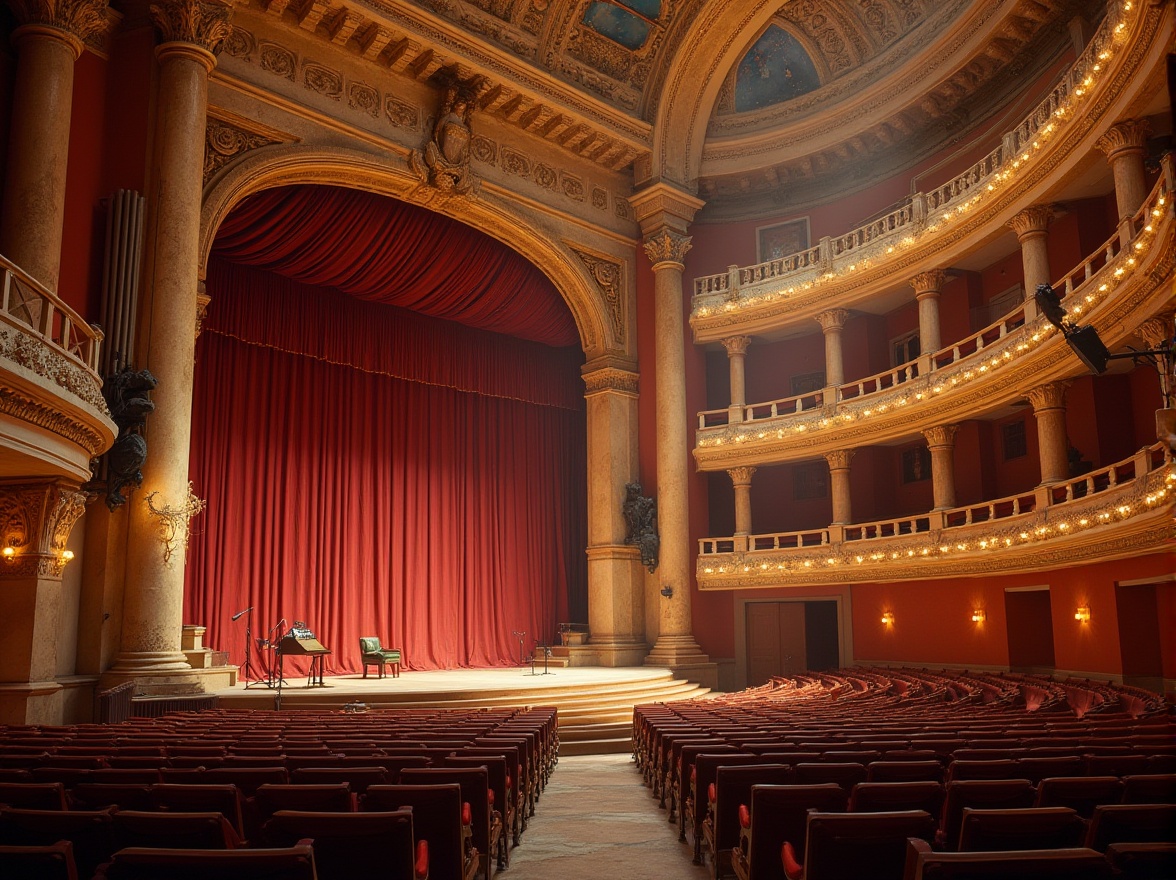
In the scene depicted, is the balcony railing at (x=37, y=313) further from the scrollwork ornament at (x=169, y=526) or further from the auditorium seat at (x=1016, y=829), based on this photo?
the auditorium seat at (x=1016, y=829)

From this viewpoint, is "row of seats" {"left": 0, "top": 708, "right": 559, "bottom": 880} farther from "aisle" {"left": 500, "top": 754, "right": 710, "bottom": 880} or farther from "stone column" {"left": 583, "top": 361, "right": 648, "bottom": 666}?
"stone column" {"left": 583, "top": 361, "right": 648, "bottom": 666}

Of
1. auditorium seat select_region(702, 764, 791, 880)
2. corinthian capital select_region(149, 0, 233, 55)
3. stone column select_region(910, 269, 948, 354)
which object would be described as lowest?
auditorium seat select_region(702, 764, 791, 880)

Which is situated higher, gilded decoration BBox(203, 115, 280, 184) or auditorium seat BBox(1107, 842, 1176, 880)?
gilded decoration BBox(203, 115, 280, 184)

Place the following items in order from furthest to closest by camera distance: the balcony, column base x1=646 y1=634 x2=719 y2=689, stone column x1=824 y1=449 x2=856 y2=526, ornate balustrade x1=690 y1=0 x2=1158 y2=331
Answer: stone column x1=824 y1=449 x2=856 y2=526
column base x1=646 y1=634 x2=719 y2=689
ornate balustrade x1=690 y1=0 x2=1158 y2=331
the balcony

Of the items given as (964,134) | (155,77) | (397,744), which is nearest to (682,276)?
(964,134)

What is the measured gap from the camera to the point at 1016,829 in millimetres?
3451

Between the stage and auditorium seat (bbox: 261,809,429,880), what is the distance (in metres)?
8.60

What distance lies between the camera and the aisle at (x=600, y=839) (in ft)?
19.3

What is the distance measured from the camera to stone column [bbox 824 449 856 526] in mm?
20250

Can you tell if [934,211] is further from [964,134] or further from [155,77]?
[155,77]

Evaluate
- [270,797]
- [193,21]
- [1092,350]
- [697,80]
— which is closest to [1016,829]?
→ [270,797]

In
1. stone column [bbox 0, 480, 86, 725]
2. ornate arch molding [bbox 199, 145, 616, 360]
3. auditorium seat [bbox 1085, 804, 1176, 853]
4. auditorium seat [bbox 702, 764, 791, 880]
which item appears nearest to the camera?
auditorium seat [bbox 1085, 804, 1176, 853]

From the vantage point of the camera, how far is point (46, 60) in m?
12.4

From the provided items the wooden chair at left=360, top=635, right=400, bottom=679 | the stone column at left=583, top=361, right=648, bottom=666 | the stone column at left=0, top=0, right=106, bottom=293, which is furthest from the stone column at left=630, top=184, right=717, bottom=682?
the stone column at left=0, top=0, right=106, bottom=293
